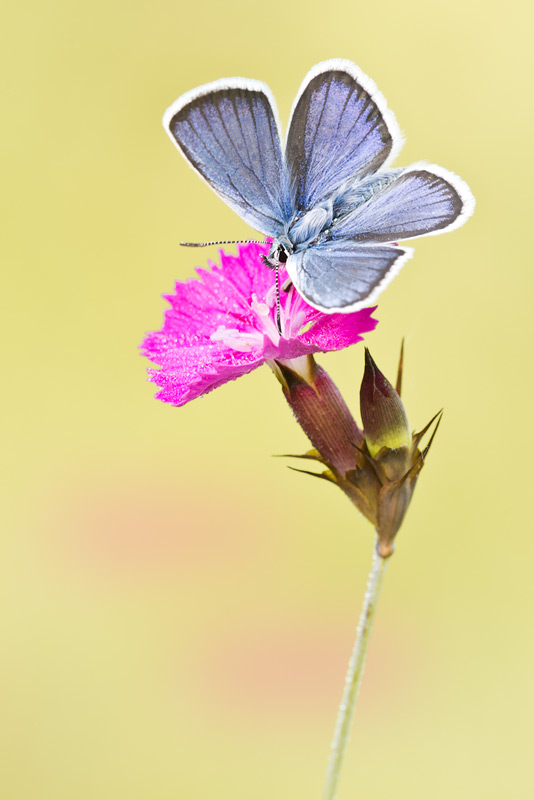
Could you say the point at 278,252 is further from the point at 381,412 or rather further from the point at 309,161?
the point at 381,412

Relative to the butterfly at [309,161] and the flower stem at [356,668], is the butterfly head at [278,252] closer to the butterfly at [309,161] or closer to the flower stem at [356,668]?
the butterfly at [309,161]

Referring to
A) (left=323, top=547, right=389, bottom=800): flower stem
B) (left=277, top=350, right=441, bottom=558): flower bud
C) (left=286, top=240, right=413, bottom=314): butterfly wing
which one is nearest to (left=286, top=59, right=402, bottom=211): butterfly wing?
(left=286, top=240, right=413, bottom=314): butterfly wing

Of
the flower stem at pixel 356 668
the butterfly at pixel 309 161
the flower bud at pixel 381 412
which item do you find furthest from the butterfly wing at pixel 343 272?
the flower stem at pixel 356 668

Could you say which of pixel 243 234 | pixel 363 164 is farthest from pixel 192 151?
pixel 243 234

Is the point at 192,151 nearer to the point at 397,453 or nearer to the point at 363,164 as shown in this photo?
the point at 363,164

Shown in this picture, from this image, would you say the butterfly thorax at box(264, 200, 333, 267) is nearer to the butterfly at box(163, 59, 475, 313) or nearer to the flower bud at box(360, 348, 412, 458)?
the butterfly at box(163, 59, 475, 313)

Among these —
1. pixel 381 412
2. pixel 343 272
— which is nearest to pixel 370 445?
pixel 381 412
